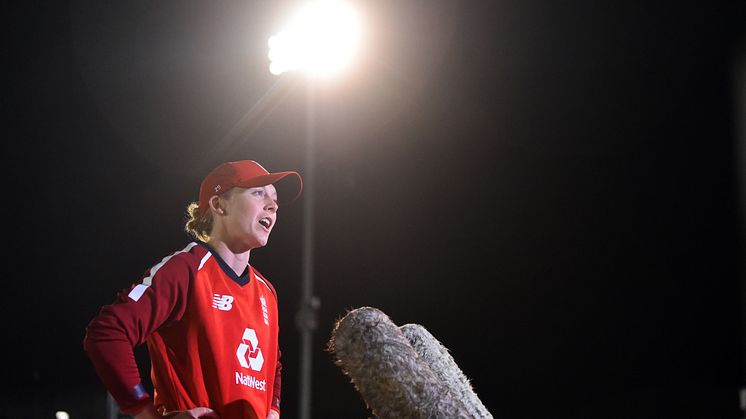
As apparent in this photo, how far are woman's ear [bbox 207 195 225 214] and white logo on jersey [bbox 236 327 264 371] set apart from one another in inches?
17.3

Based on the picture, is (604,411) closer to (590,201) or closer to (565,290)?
(565,290)

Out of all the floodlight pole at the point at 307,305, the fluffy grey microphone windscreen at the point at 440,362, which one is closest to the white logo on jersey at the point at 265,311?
the fluffy grey microphone windscreen at the point at 440,362

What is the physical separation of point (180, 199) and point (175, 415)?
29.0 feet

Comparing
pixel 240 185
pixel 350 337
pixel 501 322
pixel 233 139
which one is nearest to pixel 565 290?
pixel 501 322

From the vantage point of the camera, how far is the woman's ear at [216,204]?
292 cm

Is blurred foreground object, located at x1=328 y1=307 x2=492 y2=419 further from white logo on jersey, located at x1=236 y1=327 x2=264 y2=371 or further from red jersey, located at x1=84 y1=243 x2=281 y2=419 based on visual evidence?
white logo on jersey, located at x1=236 y1=327 x2=264 y2=371

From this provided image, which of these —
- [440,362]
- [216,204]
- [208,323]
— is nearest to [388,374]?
[440,362]

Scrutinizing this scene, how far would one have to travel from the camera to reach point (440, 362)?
1685mm

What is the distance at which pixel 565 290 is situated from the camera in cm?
1423

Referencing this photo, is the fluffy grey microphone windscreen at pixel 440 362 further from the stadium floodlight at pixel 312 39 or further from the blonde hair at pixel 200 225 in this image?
the stadium floodlight at pixel 312 39

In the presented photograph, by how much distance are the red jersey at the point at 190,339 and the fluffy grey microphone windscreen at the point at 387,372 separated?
3.55ft

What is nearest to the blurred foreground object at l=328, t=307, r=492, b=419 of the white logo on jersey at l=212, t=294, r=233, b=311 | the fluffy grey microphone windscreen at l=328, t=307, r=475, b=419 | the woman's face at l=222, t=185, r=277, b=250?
the fluffy grey microphone windscreen at l=328, t=307, r=475, b=419

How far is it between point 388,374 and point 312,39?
607cm

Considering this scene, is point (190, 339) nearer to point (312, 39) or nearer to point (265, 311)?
point (265, 311)
